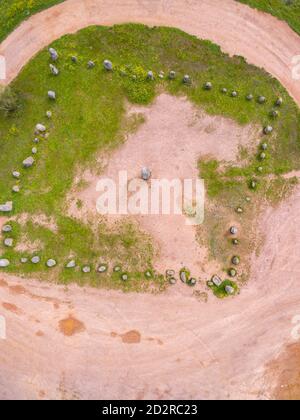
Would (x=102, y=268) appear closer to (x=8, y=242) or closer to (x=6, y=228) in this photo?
(x=8, y=242)

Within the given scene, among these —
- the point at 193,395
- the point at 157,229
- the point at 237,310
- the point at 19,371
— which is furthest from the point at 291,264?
the point at 19,371

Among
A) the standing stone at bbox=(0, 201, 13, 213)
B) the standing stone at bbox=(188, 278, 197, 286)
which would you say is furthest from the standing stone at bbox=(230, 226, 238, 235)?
the standing stone at bbox=(0, 201, 13, 213)

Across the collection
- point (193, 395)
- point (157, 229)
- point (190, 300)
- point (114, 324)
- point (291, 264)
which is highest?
point (157, 229)

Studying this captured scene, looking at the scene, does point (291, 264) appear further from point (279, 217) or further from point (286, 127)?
point (286, 127)

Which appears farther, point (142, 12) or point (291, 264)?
point (142, 12)

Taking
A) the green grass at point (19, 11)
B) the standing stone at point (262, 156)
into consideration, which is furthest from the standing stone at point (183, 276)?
the green grass at point (19, 11)

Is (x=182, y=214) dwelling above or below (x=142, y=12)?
below

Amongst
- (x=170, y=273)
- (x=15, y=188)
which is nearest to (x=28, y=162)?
(x=15, y=188)
